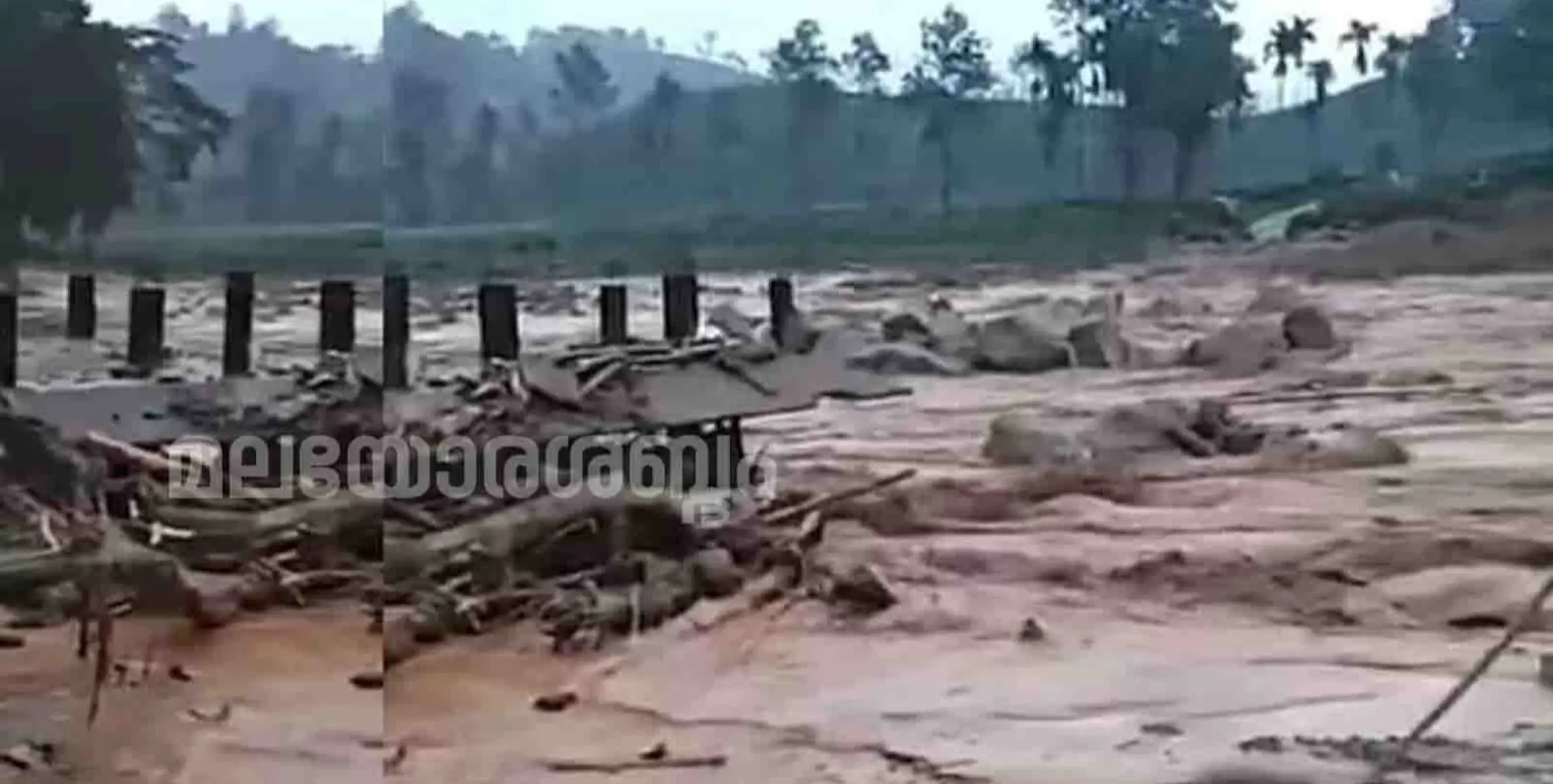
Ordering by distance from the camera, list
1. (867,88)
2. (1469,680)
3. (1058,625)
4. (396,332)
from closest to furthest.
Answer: (1469,680) < (1058,625) < (867,88) < (396,332)

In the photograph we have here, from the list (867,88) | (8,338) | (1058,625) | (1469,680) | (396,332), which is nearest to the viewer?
(1469,680)

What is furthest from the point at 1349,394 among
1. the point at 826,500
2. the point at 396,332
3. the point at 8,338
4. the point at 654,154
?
the point at 8,338

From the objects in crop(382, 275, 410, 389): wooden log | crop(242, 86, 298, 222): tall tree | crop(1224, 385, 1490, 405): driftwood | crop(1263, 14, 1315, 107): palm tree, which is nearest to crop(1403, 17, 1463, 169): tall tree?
crop(1263, 14, 1315, 107): palm tree

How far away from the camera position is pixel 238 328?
89.7 inches

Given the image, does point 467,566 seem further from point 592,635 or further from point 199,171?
point 199,171

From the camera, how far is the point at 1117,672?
197 cm

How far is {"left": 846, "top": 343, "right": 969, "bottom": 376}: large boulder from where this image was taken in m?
2.09

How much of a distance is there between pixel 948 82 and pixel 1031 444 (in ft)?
1.22

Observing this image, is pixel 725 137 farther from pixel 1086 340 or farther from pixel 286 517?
pixel 286 517

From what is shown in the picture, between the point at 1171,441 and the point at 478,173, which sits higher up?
the point at 478,173

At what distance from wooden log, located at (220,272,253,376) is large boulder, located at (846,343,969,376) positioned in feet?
2.22

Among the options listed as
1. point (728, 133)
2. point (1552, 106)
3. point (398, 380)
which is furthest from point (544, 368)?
point (1552, 106)

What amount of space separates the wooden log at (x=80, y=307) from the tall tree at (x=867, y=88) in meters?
0.82

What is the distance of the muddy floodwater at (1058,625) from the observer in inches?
75.0
